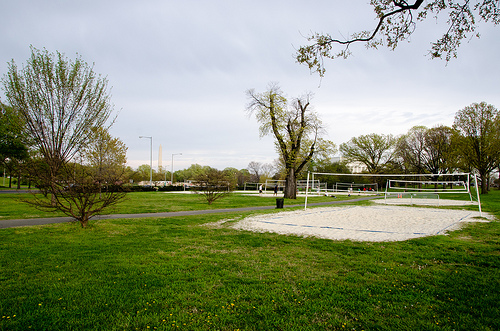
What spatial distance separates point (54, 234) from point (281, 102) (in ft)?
74.7

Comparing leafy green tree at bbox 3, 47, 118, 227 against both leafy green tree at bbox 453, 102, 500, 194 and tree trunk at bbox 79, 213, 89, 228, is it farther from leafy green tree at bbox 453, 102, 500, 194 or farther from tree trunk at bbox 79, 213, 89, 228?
leafy green tree at bbox 453, 102, 500, 194

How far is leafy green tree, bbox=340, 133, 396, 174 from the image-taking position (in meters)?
58.9

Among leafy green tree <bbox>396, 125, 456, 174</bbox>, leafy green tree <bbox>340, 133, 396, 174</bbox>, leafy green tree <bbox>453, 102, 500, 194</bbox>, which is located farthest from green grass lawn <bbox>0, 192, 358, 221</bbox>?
leafy green tree <bbox>340, 133, 396, 174</bbox>

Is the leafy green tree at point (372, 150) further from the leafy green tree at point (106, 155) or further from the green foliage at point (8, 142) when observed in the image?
the green foliage at point (8, 142)

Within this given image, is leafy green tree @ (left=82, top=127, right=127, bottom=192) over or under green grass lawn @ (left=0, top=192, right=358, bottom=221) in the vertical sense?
over

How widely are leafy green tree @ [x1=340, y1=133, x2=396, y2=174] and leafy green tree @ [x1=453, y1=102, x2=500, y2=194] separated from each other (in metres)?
23.8

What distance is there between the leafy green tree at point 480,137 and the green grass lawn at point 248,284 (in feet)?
105

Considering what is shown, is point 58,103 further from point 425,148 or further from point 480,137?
point 425,148

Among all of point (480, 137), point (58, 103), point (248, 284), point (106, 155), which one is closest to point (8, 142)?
point (106, 155)

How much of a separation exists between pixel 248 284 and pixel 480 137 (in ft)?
132

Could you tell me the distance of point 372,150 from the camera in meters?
60.2

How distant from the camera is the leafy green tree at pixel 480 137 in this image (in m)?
32.1

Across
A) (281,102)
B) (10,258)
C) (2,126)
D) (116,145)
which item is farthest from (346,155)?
(10,258)

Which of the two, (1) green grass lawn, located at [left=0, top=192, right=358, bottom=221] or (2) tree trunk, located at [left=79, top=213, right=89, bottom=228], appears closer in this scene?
(2) tree trunk, located at [left=79, top=213, right=89, bottom=228]
